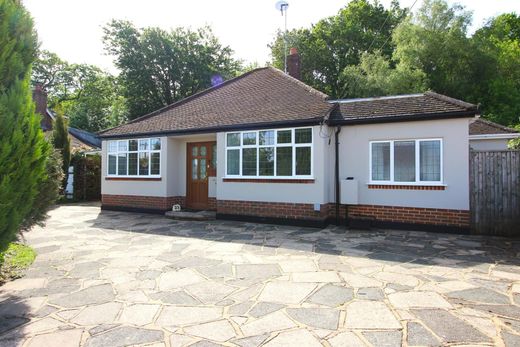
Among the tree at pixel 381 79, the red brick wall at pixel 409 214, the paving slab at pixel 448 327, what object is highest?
the tree at pixel 381 79

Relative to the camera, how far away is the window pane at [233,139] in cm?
1054

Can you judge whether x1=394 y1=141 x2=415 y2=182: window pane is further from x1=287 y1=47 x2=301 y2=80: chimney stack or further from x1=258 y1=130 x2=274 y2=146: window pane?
x1=287 y1=47 x2=301 y2=80: chimney stack

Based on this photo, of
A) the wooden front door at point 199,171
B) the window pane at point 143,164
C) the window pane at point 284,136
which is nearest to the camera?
the window pane at point 284,136

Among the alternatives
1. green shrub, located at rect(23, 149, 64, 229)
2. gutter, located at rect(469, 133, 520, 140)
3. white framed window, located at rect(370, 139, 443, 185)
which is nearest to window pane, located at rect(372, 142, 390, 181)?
white framed window, located at rect(370, 139, 443, 185)

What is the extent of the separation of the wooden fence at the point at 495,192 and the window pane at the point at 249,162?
5912mm

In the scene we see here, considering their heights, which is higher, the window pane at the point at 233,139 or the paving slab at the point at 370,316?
the window pane at the point at 233,139

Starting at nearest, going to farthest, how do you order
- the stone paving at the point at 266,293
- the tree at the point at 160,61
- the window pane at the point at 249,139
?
1. the stone paving at the point at 266,293
2. the window pane at the point at 249,139
3. the tree at the point at 160,61

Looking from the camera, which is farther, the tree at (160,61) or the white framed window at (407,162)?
the tree at (160,61)

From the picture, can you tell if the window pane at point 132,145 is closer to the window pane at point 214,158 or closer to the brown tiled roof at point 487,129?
the window pane at point 214,158

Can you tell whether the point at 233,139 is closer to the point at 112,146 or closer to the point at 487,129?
the point at 112,146

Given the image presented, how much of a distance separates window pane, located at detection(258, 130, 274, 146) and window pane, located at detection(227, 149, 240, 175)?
36.2 inches

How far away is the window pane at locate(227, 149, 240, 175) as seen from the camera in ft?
34.6

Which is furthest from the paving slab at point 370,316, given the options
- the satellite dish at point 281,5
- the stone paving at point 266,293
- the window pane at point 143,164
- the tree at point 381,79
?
the tree at point 381,79

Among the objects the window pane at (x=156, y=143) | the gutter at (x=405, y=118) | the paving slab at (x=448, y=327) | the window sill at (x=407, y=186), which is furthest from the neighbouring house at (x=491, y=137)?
the window pane at (x=156, y=143)
